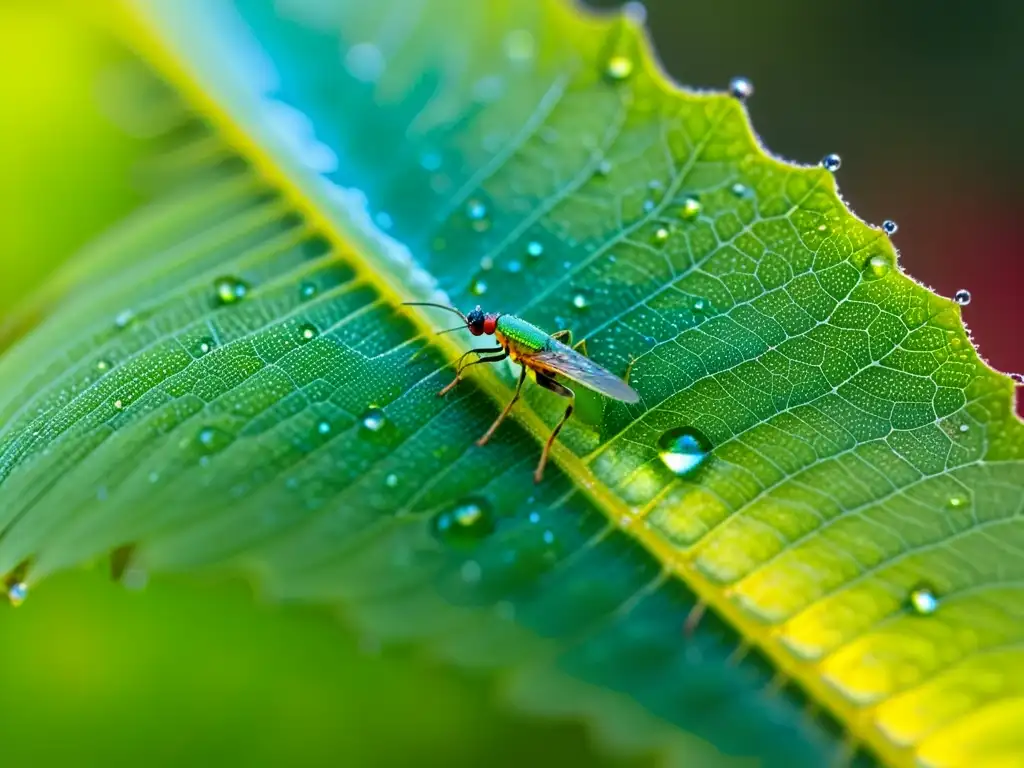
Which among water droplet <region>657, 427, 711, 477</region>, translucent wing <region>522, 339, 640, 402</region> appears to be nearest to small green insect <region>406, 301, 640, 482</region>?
translucent wing <region>522, 339, 640, 402</region>

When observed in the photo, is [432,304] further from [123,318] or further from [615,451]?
[123,318]

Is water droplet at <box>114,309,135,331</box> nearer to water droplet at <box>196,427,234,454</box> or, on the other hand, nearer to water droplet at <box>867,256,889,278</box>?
water droplet at <box>196,427,234,454</box>

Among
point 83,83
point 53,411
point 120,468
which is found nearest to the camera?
point 120,468

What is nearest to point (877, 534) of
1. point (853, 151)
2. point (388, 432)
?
point (388, 432)

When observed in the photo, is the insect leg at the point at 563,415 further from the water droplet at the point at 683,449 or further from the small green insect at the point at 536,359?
the water droplet at the point at 683,449

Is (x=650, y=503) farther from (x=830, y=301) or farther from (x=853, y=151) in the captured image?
(x=853, y=151)

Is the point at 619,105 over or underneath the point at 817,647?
over
